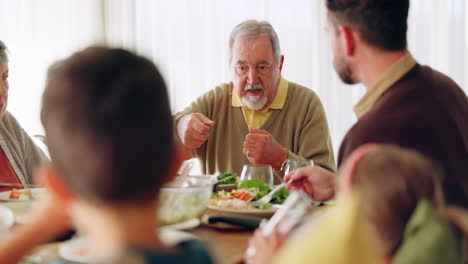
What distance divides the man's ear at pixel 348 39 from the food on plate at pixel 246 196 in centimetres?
51

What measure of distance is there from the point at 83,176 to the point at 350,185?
1.13ft

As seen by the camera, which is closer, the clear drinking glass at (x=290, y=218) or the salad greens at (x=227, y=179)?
the clear drinking glass at (x=290, y=218)

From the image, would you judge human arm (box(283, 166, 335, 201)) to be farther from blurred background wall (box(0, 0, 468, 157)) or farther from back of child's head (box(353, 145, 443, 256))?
blurred background wall (box(0, 0, 468, 157))

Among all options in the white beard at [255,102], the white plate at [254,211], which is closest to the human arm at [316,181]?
the white plate at [254,211]

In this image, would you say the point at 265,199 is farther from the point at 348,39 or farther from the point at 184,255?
the point at 184,255

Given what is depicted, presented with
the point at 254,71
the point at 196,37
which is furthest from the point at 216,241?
the point at 196,37

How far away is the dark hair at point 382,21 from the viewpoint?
4.35 ft

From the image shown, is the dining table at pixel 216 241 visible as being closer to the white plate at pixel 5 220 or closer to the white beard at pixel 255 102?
the white plate at pixel 5 220

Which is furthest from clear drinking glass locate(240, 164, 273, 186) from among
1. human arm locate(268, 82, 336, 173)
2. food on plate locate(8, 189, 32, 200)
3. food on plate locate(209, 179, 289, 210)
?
human arm locate(268, 82, 336, 173)

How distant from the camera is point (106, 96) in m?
0.64

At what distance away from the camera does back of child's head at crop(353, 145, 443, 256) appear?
2.36 feet

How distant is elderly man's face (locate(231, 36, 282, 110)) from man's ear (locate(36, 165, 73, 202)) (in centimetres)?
223

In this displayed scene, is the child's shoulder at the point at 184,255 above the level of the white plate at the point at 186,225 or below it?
above

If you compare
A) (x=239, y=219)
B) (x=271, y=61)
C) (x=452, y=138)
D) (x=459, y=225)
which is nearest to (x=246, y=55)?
(x=271, y=61)
